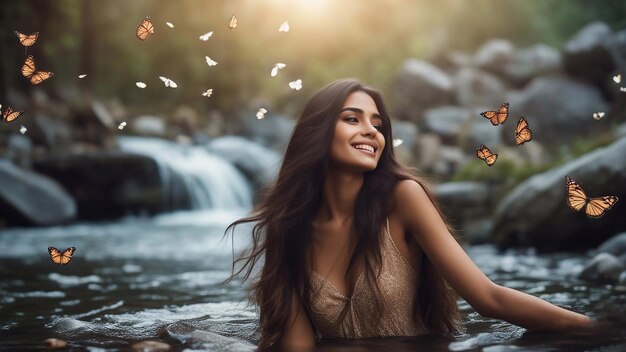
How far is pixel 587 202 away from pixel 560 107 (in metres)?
19.3

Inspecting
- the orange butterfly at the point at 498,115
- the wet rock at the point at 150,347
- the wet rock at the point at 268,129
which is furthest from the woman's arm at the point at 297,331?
the wet rock at the point at 268,129

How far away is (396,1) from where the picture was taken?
4647 centimetres

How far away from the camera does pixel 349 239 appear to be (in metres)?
4.75

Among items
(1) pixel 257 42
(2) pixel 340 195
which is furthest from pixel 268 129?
(2) pixel 340 195

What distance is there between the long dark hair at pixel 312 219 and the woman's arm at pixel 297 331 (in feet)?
0.11

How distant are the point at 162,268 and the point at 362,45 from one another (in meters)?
36.9

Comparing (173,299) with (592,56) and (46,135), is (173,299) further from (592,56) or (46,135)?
(592,56)

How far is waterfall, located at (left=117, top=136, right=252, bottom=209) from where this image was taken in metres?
20.8

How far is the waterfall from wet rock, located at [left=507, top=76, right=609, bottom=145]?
29.2ft

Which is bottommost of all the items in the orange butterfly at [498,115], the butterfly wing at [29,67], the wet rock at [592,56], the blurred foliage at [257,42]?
the orange butterfly at [498,115]

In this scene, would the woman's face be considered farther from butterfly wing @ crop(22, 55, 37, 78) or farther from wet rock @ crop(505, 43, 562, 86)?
wet rock @ crop(505, 43, 562, 86)

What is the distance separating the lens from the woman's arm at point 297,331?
15.2ft

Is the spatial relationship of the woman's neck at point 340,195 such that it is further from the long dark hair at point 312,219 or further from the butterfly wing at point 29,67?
the butterfly wing at point 29,67

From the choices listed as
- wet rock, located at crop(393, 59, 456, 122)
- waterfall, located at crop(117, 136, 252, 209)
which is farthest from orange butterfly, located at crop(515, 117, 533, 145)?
wet rock, located at crop(393, 59, 456, 122)
